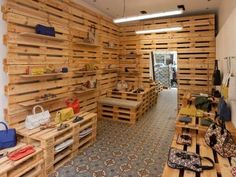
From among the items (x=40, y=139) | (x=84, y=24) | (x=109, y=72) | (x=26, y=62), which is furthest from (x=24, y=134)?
(x=109, y=72)

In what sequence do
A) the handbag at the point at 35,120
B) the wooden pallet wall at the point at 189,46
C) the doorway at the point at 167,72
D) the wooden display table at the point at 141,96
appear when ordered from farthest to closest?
the doorway at the point at 167,72 < the wooden pallet wall at the point at 189,46 < the wooden display table at the point at 141,96 < the handbag at the point at 35,120

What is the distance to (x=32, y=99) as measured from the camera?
3.85 metres

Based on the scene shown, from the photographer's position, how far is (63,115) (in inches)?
151

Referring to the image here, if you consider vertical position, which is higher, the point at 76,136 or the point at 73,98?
the point at 73,98

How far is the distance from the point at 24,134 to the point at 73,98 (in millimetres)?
1979

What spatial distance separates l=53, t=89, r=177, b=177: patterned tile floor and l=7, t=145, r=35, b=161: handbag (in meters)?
0.59

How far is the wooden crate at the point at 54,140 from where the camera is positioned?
10.0 feet

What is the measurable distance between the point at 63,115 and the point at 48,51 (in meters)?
1.42

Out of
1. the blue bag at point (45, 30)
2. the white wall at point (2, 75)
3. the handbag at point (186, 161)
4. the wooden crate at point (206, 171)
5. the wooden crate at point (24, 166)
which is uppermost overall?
the blue bag at point (45, 30)

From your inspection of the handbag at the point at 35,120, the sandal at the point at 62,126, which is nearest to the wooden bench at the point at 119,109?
the sandal at the point at 62,126

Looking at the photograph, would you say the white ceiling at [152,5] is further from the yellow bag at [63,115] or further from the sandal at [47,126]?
the sandal at [47,126]

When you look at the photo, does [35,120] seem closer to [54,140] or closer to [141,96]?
[54,140]

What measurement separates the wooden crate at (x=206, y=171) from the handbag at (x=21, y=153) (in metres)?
1.90

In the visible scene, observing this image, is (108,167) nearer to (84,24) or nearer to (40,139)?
(40,139)
